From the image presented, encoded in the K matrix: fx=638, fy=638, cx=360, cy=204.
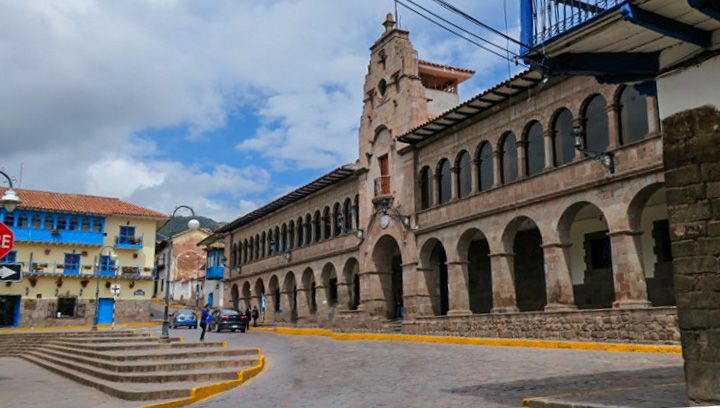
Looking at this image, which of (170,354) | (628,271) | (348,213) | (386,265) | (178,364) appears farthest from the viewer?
(348,213)

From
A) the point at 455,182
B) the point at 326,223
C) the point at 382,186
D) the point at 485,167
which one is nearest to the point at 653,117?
the point at 485,167

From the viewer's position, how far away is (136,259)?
179 feet

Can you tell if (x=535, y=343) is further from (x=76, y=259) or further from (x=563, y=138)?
(x=76, y=259)

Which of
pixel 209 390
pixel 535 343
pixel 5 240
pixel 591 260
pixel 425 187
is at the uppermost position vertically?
pixel 425 187

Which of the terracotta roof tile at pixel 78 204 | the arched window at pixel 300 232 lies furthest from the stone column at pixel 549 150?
the terracotta roof tile at pixel 78 204

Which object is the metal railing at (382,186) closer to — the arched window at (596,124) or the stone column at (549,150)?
the stone column at (549,150)

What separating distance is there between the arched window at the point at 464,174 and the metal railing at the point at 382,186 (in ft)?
16.0

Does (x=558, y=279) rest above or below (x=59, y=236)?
below

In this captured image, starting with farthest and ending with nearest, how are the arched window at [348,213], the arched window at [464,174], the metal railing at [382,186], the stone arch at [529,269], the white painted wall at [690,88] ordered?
the arched window at [348,213] → the metal railing at [382,186] → the stone arch at [529,269] → the arched window at [464,174] → the white painted wall at [690,88]

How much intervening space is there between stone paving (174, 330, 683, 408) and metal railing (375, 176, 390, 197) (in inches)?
490

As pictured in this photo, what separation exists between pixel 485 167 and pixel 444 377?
13911 mm

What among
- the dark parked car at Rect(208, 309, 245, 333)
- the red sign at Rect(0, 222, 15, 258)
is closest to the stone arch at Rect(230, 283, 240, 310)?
the dark parked car at Rect(208, 309, 245, 333)

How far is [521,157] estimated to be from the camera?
22.8m

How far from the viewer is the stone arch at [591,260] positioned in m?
22.8
